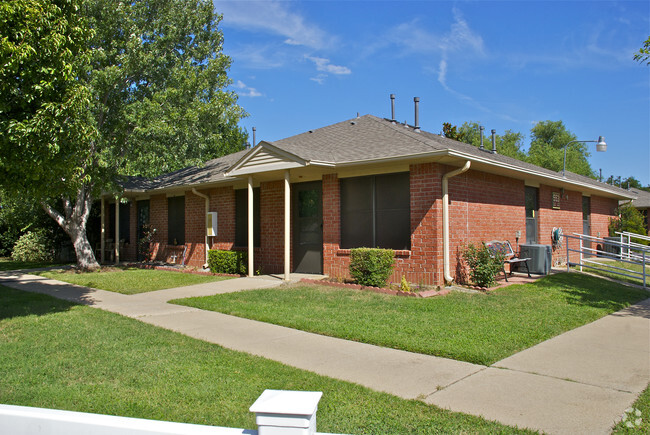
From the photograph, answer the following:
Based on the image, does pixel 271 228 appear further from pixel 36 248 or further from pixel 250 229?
pixel 36 248

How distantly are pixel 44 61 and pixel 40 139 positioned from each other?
126cm

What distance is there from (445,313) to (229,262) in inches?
304

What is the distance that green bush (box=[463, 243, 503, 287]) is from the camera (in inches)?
389

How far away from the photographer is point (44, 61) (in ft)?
24.0

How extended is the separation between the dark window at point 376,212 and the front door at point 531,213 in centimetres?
550

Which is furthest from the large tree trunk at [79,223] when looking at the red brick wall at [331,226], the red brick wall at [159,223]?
the red brick wall at [331,226]

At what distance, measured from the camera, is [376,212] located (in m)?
11.2

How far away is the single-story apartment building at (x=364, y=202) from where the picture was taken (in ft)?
33.4

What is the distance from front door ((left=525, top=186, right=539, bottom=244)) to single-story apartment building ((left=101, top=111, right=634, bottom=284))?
0.03 m

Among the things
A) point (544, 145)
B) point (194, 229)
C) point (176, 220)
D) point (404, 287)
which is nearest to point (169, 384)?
point (404, 287)

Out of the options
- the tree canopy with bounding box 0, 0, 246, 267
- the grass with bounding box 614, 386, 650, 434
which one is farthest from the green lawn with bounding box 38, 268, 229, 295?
the grass with bounding box 614, 386, 650, 434

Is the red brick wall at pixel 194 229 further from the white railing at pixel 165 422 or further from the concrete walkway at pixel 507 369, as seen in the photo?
the white railing at pixel 165 422

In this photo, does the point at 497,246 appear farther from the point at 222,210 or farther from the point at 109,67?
the point at 109,67

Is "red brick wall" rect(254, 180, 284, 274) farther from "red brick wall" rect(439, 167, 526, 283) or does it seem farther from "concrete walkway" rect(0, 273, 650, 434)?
"concrete walkway" rect(0, 273, 650, 434)
